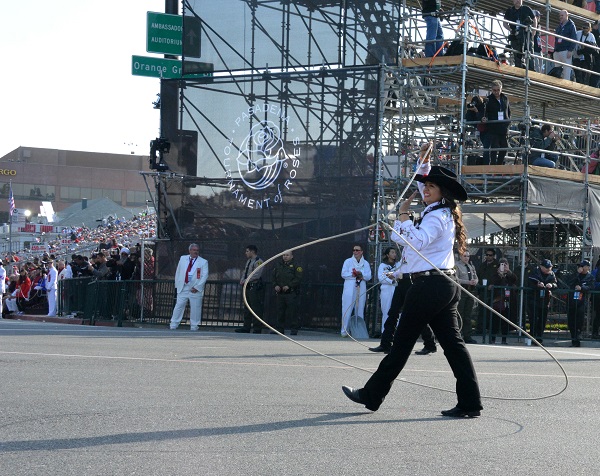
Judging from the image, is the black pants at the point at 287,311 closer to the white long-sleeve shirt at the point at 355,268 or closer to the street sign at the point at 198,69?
the white long-sleeve shirt at the point at 355,268

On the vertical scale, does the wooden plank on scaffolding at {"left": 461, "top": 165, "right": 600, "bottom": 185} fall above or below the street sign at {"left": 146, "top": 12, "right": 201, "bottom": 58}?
below

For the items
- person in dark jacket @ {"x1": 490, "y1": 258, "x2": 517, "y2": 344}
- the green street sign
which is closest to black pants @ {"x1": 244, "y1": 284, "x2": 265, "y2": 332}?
person in dark jacket @ {"x1": 490, "y1": 258, "x2": 517, "y2": 344}

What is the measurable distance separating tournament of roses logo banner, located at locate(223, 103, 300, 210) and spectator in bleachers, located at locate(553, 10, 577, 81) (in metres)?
6.41

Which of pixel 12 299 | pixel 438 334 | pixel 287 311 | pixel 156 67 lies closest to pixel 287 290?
pixel 287 311

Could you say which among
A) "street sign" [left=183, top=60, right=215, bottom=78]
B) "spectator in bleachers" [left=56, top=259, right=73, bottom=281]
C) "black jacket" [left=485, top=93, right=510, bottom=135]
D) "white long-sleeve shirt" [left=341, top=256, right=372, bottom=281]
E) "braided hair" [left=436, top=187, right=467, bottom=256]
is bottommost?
"spectator in bleachers" [left=56, top=259, right=73, bottom=281]

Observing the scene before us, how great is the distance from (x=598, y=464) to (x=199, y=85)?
18.3 meters

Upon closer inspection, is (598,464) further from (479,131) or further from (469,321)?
(479,131)

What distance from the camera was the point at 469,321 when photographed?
721 inches

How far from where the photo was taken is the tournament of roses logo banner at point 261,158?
2208 cm

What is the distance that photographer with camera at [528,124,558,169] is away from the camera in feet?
70.0

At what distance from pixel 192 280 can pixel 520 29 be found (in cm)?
873

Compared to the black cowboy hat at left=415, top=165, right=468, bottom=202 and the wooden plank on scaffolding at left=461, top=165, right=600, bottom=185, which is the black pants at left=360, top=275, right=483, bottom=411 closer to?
the black cowboy hat at left=415, top=165, right=468, bottom=202

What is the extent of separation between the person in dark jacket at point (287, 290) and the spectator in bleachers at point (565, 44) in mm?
8040

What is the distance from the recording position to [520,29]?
872 inches
